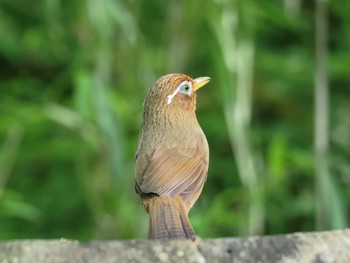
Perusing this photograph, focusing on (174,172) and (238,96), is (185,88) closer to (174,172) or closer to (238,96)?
(174,172)

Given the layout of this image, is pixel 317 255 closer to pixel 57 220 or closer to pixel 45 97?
pixel 45 97

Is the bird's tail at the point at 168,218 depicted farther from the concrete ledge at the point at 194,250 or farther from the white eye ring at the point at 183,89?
the white eye ring at the point at 183,89

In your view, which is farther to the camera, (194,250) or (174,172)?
(174,172)

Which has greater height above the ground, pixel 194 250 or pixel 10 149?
pixel 10 149

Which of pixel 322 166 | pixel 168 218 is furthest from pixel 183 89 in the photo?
pixel 322 166

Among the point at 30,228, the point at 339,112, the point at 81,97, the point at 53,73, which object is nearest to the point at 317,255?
the point at 81,97

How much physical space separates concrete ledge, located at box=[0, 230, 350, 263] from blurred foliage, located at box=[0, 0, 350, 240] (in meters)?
1.90

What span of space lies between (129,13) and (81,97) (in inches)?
23.4

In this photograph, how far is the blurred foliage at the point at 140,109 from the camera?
4.27m

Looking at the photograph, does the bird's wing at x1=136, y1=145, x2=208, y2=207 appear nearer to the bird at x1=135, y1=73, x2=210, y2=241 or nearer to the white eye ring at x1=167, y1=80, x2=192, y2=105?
the bird at x1=135, y1=73, x2=210, y2=241

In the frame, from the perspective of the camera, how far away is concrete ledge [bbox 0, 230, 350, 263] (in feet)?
6.66

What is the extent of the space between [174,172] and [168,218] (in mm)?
121

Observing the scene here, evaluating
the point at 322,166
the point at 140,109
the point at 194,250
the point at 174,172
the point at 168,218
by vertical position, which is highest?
the point at 140,109

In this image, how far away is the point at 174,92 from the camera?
7.97ft
